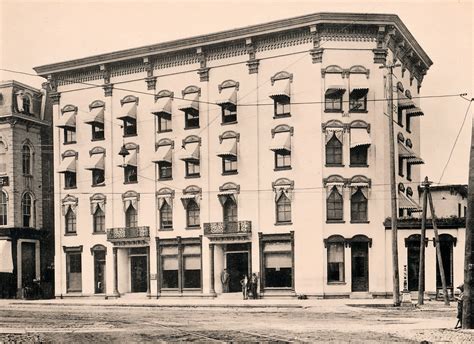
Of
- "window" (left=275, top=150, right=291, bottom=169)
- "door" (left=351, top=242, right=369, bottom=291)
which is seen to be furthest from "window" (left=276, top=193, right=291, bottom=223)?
"door" (left=351, top=242, right=369, bottom=291)

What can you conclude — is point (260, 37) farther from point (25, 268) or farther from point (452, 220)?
point (25, 268)

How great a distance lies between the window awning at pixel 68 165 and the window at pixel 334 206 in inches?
649

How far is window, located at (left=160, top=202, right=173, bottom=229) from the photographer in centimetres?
3991

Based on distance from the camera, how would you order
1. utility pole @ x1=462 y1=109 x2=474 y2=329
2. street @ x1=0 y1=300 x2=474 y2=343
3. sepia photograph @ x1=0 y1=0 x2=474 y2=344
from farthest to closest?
sepia photograph @ x1=0 y1=0 x2=474 y2=344 < utility pole @ x1=462 y1=109 x2=474 y2=329 < street @ x1=0 y1=300 x2=474 y2=343

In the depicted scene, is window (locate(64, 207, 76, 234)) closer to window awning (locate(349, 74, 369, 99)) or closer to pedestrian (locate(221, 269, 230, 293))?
pedestrian (locate(221, 269, 230, 293))

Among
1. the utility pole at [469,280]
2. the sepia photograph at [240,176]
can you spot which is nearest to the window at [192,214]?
the sepia photograph at [240,176]

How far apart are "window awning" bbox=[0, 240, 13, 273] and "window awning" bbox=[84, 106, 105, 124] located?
9.66 metres

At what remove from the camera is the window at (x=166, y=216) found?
39906 millimetres

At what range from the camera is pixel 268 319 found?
76.0 feet

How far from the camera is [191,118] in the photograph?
3953 centimetres

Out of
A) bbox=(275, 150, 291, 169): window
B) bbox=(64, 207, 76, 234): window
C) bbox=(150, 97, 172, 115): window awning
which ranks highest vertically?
bbox=(150, 97, 172, 115): window awning

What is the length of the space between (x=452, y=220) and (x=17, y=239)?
88.1ft

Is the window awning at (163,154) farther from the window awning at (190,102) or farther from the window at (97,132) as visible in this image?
the window at (97,132)

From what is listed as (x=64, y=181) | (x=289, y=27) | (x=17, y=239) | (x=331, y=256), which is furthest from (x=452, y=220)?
(x=17, y=239)
